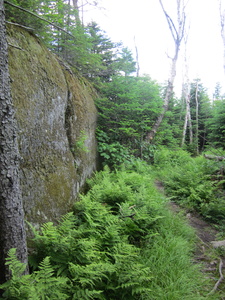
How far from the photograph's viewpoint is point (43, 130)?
308 centimetres

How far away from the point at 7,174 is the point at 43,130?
1.45 meters

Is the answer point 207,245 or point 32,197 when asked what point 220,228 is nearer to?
point 207,245

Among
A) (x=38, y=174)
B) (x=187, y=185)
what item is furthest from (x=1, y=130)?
(x=187, y=185)

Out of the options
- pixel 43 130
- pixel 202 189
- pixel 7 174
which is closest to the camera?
pixel 7 174

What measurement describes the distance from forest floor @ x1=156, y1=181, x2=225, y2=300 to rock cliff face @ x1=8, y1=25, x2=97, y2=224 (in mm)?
2719

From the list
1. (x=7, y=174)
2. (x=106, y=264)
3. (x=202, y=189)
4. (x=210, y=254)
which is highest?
(x=7, y=174)

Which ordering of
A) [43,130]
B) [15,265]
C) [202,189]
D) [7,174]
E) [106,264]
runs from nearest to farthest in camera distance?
[15,265] < [7,174] < [106,264] < [43,130] < [202,189]

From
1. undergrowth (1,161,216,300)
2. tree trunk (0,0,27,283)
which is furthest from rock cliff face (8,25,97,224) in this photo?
tree trunk (0,0,27,283)

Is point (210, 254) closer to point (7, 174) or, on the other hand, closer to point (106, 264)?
point (106, 264)

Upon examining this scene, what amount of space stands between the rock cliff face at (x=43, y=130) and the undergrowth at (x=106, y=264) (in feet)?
1.49

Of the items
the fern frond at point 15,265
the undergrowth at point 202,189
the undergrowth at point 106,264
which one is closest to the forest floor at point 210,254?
the undergrowth at point 106,264

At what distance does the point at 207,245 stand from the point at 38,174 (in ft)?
12.0

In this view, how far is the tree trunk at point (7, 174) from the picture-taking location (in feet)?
5.79

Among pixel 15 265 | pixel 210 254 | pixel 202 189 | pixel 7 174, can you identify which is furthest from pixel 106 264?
pixel 202 189
